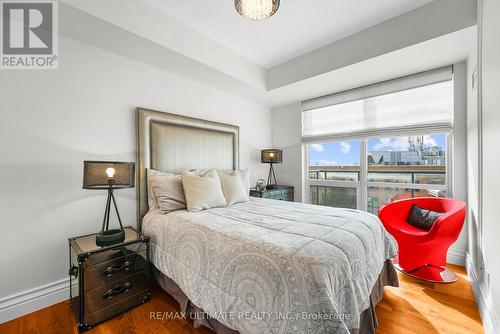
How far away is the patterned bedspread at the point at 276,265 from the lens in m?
1.04

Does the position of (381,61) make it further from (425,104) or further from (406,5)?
(425,104)

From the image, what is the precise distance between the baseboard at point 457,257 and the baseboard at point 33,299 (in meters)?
4.13

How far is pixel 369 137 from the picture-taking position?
10.5ft

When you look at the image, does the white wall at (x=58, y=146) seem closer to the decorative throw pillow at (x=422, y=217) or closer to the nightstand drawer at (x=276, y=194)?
the nightstand drawer at (x=276, y=194)

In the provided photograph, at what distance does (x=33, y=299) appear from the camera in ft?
5.96

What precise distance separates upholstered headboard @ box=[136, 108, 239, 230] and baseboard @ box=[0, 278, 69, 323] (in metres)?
0.80

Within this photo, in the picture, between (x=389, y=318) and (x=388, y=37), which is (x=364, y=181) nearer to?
(x=388, y=37)

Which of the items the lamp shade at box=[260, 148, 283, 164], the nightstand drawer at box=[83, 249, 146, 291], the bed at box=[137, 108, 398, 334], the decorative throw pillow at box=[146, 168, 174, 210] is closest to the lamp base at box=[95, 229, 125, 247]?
the nightstand drawer at box=[83, 249, 146, 291]

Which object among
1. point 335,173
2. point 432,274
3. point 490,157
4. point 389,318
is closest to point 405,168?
point 335,173

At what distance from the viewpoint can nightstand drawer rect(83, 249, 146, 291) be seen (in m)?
1.65

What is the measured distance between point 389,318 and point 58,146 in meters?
3.15

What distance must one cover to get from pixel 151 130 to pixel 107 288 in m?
1.59

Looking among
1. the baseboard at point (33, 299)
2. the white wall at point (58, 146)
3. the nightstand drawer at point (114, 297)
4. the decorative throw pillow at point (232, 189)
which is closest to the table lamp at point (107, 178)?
the nightstand drawer at point (114, 297)

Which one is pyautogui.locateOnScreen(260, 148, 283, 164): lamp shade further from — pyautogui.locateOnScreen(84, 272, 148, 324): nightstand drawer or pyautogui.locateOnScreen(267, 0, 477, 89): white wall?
pyautogui.locateOnScreen(84, 272, 148, 324): nightstand drawer
